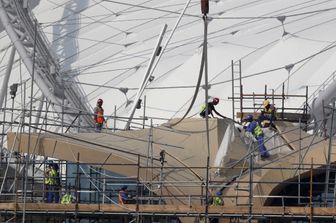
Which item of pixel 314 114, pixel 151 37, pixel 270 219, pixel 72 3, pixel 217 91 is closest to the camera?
pixel 270 219

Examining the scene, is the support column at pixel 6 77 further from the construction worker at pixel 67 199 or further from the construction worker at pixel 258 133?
the construction worker at pixel 67 199

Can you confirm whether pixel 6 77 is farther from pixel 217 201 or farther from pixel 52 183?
pixel 217 201

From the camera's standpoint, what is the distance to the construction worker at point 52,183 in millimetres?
49312

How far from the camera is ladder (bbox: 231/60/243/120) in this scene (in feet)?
204

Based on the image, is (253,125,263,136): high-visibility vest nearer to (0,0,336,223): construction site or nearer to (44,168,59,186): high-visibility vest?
(0,0,336,223): construction site

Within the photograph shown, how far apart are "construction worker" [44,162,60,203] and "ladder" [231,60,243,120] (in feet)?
39.1

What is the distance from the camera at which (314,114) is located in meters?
56.5

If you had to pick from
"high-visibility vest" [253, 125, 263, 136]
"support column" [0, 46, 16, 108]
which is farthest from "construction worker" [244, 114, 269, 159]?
"support column" [0, 46, 16, 108]

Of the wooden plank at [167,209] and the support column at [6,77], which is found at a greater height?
the support column at [6,77]

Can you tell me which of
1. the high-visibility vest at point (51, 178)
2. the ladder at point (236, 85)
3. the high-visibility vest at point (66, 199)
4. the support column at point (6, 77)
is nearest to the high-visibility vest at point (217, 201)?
the high-visibility vest at point (66, 199)

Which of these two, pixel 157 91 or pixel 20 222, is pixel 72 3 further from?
pixel 20 222

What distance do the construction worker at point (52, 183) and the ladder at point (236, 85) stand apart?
11.9 m

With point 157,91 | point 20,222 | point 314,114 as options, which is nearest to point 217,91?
point 157,91

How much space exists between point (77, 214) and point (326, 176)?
744cm
